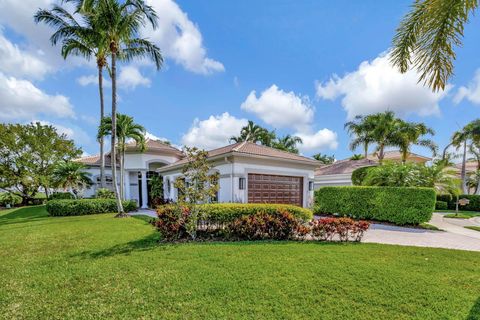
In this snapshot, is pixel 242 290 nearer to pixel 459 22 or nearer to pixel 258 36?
pixel 459 22

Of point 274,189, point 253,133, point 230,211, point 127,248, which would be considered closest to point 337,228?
point 230,211

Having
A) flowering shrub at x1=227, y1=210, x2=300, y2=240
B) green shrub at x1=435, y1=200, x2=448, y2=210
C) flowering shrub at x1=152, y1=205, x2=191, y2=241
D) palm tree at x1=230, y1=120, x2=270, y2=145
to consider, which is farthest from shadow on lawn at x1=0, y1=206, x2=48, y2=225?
green shrub at x1=435, y1=200, x2=448, y2=210

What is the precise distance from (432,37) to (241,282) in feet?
26.0

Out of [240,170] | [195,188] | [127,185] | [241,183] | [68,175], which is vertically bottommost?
[127,185]

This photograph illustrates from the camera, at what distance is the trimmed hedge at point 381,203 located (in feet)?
37.0

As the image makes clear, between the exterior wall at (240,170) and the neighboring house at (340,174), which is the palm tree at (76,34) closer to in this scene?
the exterior wall at (240,170)

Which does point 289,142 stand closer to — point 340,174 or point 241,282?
point 340,174

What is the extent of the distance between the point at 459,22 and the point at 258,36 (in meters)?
7.80

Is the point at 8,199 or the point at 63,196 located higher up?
the point at 63,196

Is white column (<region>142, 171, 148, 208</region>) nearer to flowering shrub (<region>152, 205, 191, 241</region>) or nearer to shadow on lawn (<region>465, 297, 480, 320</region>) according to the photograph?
A: flowering shrub (<region>152, 205, 191, 241</region>)

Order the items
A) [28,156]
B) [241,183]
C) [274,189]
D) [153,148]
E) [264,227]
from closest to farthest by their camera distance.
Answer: [264,227]
[241,183]
[274,189]
[153,148]
[28,156]

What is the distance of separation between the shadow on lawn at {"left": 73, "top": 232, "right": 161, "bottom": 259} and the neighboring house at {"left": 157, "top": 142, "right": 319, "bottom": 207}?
6001 millimetres

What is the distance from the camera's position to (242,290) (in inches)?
172

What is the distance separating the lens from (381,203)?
12492mm
